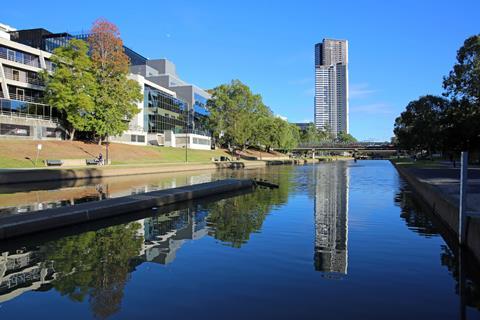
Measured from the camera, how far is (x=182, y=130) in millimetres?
112000

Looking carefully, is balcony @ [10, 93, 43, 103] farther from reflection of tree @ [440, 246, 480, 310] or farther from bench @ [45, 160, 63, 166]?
reflection of tree @ [440, 246, 480, 310]

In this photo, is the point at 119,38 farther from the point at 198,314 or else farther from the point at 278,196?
the point at 198,314

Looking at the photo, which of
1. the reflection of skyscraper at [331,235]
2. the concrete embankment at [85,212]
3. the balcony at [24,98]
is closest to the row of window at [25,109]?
the balcony at [24,98]

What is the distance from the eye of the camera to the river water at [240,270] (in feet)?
24.8

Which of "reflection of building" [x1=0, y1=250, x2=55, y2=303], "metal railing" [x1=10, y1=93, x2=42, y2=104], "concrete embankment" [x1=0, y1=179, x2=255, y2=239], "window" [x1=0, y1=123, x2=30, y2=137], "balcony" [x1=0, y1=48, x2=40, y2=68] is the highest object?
"balcony" [x1=0, y1=48, x2=40, y2=68]

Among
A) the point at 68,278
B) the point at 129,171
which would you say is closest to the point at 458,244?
the point at 68,278

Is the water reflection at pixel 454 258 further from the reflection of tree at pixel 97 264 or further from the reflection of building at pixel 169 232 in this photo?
the reflection of building at pixel 169 232

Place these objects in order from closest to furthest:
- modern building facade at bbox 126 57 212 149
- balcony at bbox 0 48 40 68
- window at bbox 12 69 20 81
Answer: balcony at bbox 0 48 40 68, window at bbox 12 69 20 81, modern building facade at bbox 126 57 212 149

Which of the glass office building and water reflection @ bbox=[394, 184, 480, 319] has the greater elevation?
the glass office building

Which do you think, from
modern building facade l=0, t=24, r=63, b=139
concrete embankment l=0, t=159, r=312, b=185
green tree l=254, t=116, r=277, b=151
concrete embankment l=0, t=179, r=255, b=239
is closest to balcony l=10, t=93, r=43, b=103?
modern building facade l=0, t=24, r=63, b=139

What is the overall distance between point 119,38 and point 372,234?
64.9 m

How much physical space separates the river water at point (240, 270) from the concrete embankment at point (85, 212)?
0.49 meters

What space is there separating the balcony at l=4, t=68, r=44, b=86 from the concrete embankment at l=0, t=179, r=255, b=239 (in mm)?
54277

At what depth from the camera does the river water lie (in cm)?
757
